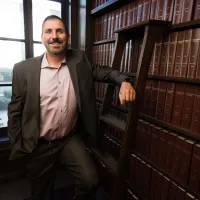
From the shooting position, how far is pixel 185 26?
953 millimetres

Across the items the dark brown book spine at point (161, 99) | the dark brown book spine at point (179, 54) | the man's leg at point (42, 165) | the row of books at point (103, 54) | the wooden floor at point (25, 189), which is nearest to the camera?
the dark brown book spine at point (179, 54)

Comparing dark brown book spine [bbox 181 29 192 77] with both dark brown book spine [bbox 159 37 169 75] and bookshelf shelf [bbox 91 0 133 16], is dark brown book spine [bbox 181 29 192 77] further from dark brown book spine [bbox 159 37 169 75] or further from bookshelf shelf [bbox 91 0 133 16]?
bookshelf shelf [bbox 91 0 133 16]

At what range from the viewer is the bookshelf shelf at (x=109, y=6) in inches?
56.2

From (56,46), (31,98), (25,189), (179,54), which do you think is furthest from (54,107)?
(25,189)

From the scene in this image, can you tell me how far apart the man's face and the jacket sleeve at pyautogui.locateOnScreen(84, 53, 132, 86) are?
244 millimetres

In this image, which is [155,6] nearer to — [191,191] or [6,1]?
[191,191]

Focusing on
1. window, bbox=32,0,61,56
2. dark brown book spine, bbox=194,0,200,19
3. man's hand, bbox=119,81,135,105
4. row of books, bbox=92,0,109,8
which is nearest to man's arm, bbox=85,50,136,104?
man's hand, bbox=119,81,135,105

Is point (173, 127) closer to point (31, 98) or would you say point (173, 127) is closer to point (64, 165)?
point (64, 165)

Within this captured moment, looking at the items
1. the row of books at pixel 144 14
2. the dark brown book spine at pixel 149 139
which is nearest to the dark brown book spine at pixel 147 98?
the dark brown book spine at pixel 149 139

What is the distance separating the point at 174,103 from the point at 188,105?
0.09 metres

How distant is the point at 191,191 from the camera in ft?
3.26

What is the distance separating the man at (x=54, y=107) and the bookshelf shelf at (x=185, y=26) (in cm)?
43

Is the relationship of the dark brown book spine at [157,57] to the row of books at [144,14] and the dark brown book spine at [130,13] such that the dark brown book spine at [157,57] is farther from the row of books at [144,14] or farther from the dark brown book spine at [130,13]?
the dark brown book spine at [130,13]

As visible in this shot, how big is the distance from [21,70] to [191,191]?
4.25 feet
